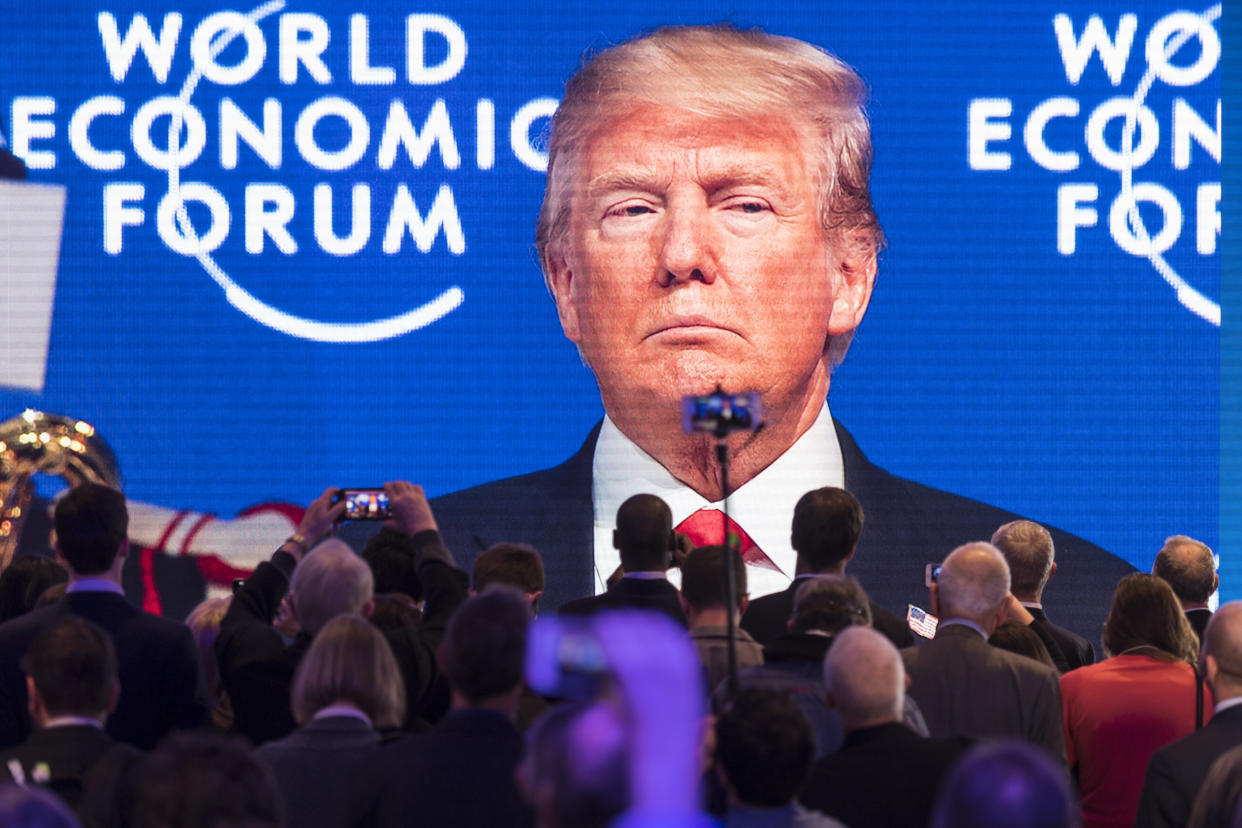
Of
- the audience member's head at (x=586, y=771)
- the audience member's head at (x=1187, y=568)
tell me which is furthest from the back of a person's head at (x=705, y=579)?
the audience member's head at (x=586, y=771)

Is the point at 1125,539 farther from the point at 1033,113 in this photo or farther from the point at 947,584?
the point at 947,584

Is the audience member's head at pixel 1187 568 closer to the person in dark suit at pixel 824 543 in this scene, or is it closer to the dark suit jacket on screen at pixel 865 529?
the person in dark suit at pixel 824 543

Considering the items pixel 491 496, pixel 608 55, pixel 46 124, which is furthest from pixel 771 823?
pixel 46 124

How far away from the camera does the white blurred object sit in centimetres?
671

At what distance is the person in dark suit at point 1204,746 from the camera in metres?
3.18

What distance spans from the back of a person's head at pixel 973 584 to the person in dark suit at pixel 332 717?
1.40m

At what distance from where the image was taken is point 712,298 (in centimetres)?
659

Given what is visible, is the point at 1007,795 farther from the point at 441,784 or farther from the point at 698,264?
the point at 698,264

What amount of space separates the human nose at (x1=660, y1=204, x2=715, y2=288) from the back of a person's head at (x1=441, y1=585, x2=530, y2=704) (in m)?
3.91

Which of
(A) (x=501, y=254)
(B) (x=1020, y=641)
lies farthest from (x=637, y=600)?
(A) (x=501, y=254)

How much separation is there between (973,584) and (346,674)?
154 centimetres

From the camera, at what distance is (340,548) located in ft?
11.7

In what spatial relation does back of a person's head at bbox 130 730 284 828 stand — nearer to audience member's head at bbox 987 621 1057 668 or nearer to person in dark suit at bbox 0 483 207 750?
person in dark suit at bbox 0 483 207 750

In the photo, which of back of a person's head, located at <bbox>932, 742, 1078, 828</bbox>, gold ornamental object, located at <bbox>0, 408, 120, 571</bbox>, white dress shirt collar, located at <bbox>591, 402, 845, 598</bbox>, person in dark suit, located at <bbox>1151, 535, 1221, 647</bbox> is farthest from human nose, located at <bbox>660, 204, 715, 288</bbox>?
back of a person's head, located at <bbox>932, 742, 1078, 828</bbox>
